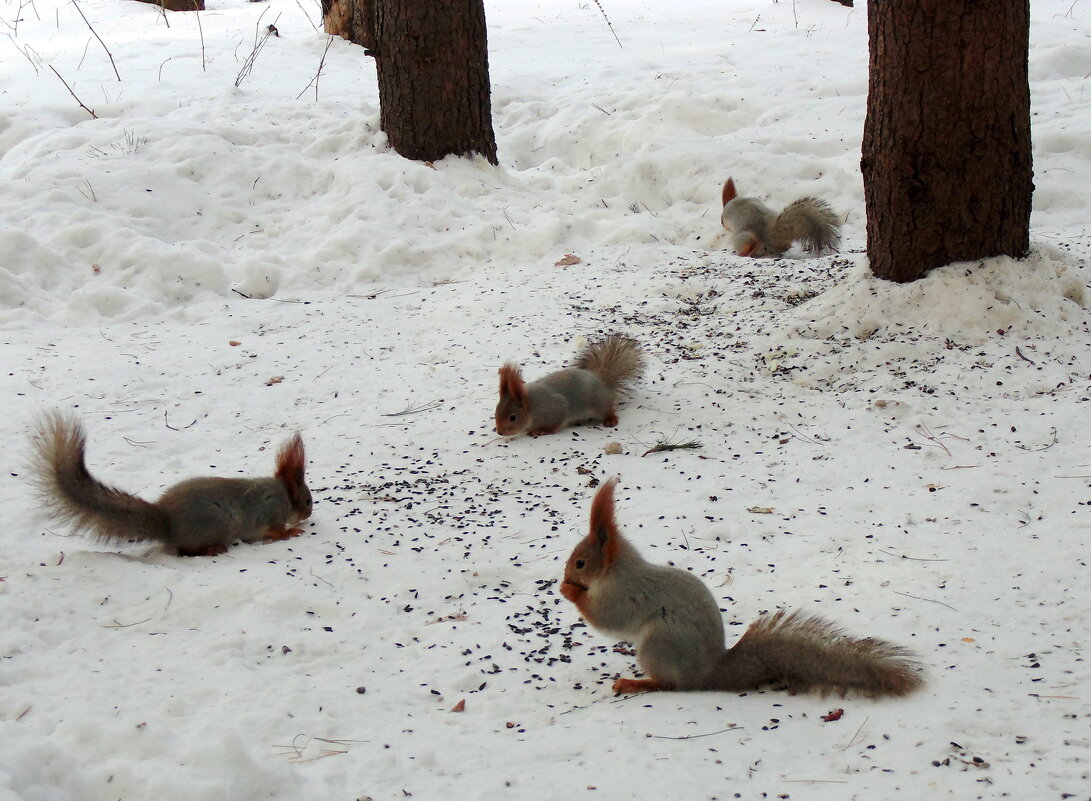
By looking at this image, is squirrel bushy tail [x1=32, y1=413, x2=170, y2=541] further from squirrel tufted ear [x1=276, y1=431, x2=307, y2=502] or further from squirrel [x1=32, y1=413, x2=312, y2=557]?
squirrel tufted ear [x1=276, y1=431, x2=307, y2=502]

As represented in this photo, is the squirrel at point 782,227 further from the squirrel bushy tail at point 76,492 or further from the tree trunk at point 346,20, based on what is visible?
the tree trunk at point 346,20

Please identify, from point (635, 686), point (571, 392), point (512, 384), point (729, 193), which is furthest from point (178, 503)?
point (729, 193)

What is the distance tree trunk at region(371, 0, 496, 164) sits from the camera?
7.44 m

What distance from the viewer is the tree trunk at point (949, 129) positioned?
182 inches

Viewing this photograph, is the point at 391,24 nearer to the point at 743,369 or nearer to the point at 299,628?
the point at 743,369

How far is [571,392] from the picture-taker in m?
4.75

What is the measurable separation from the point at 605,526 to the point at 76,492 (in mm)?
1805

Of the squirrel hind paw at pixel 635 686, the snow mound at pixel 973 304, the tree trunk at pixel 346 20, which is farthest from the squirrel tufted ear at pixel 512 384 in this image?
the tree trunk at pixel 346 20

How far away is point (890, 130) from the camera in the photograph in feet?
15.9

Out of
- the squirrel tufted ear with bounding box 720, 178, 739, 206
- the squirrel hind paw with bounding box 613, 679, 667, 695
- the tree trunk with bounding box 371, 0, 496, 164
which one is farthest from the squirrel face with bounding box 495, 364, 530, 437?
the tree trunk with bounding box 371, 0, 496, 164

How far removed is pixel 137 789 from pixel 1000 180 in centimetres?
448

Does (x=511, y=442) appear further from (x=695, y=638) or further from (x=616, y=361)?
(x=695, y=638)

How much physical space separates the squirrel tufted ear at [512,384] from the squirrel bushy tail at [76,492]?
169 cm

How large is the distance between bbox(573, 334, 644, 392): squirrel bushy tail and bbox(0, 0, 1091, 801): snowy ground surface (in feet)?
0.54
